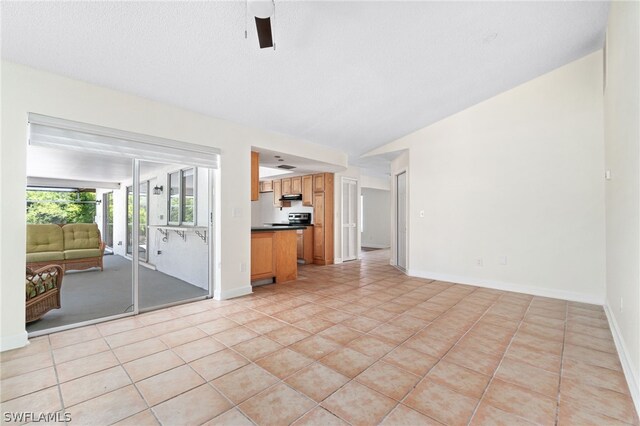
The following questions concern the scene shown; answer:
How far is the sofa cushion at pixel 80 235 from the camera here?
3.48m

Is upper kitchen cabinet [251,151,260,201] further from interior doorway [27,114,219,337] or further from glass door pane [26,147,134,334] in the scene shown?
glass door pane [26,147,134,334]

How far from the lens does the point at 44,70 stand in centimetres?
245

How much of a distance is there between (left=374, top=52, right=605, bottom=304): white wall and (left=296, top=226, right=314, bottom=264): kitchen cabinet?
269 cm

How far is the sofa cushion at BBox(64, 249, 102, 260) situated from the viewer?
13.5 ft

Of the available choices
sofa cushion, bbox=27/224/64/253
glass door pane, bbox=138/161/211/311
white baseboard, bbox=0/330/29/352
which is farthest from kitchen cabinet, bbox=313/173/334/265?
white baseboard, bbox=0/330/29/352

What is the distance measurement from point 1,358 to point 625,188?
513cm

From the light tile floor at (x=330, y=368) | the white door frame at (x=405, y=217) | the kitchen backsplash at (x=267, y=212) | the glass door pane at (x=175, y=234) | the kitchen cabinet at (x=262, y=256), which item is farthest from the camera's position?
the kitchen backsplash at (x=267, y=212)

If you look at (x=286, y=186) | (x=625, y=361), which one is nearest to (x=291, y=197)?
(x=286, y=186)

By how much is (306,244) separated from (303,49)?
496 cm

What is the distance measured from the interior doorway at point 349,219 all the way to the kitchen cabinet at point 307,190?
0.82 meters

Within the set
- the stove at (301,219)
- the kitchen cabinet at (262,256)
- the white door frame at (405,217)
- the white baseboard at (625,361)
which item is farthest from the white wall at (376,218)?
the white baseboard at (625,361)

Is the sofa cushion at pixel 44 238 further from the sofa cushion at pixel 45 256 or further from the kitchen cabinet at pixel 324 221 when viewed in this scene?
the kitchen cabinet at pixel 324 221

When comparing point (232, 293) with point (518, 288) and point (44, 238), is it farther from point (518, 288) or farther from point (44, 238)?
point (518, 288)

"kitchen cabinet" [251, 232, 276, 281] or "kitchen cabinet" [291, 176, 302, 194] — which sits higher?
"kitchen cabinet" [291, 176, 302, 194]
